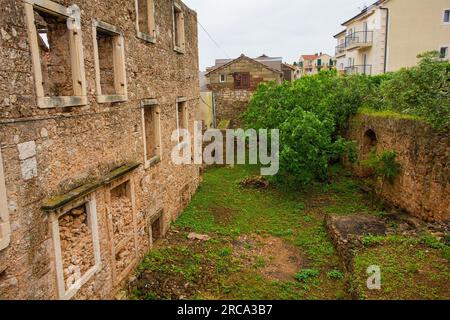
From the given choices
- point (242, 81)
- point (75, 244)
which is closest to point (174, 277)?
point (75, 244)

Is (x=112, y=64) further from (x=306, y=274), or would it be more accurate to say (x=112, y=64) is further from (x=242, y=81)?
(x=242, y=81)

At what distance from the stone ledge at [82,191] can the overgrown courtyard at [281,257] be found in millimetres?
2618

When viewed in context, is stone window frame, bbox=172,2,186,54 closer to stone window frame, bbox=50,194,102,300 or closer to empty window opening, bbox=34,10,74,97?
empty window opening, bbox=34,10,74,97

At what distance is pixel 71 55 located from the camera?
5605 millimetres

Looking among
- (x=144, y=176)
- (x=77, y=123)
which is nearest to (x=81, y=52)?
(x=77, y=123)

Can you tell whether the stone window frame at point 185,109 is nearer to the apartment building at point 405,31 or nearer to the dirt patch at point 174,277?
the dirt patch at point 174,277

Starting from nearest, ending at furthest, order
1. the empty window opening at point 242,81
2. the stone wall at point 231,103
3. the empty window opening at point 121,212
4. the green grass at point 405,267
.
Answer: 1. the green grass at point 405,267
2. the empty window opening at point 121,212
3. the stone wall at point 231,103
4. the empty window opening at point 242,81

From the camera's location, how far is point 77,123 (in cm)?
560

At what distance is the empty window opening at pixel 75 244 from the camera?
5.49 metres

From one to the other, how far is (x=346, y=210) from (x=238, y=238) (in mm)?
4532

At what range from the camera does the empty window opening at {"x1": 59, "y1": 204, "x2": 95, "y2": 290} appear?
549cm

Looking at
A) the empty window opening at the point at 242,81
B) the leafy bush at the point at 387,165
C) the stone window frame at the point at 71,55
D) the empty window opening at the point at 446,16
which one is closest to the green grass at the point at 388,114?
the leafy bush at the point at 387,165

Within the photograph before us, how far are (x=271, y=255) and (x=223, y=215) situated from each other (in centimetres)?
296

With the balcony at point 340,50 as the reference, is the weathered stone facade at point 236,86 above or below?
below
